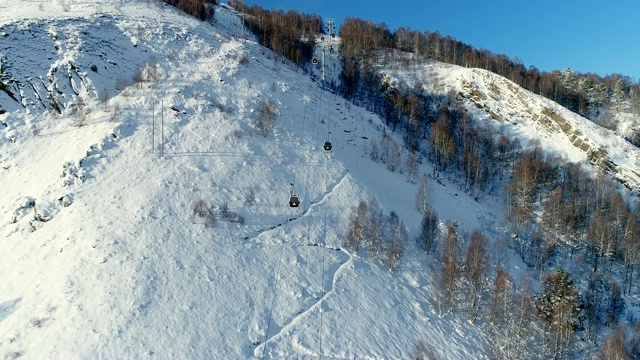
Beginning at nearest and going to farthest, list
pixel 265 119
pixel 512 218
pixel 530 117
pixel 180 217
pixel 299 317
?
1. pixel 299 317
2. pixel 180 217
3. pixel 265 119
4. pixel 512 218
5. pixel 530 117

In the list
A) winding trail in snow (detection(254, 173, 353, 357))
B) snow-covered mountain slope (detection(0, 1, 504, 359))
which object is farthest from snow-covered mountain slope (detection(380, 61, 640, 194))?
winding trail in snow (detection(254, 173, 353, 357))

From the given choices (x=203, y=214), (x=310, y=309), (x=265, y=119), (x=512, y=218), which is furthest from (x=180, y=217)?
(x=512, y=218)

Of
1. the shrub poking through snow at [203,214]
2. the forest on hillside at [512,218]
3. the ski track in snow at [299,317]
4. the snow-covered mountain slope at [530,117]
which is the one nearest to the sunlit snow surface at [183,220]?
the ski track in snow at [299,317]

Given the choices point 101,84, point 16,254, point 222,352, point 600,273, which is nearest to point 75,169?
point 16,254

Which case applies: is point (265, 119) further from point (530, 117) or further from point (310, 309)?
point (530, 117)

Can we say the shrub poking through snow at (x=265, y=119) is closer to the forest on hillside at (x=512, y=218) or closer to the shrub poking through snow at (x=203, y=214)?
the forest on hillside at (x=512, y=218)

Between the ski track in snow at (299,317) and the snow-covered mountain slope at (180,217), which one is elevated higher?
the snow-covered mountain slope at (180,217)

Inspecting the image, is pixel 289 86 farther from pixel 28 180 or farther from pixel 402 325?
pixel 402 325
